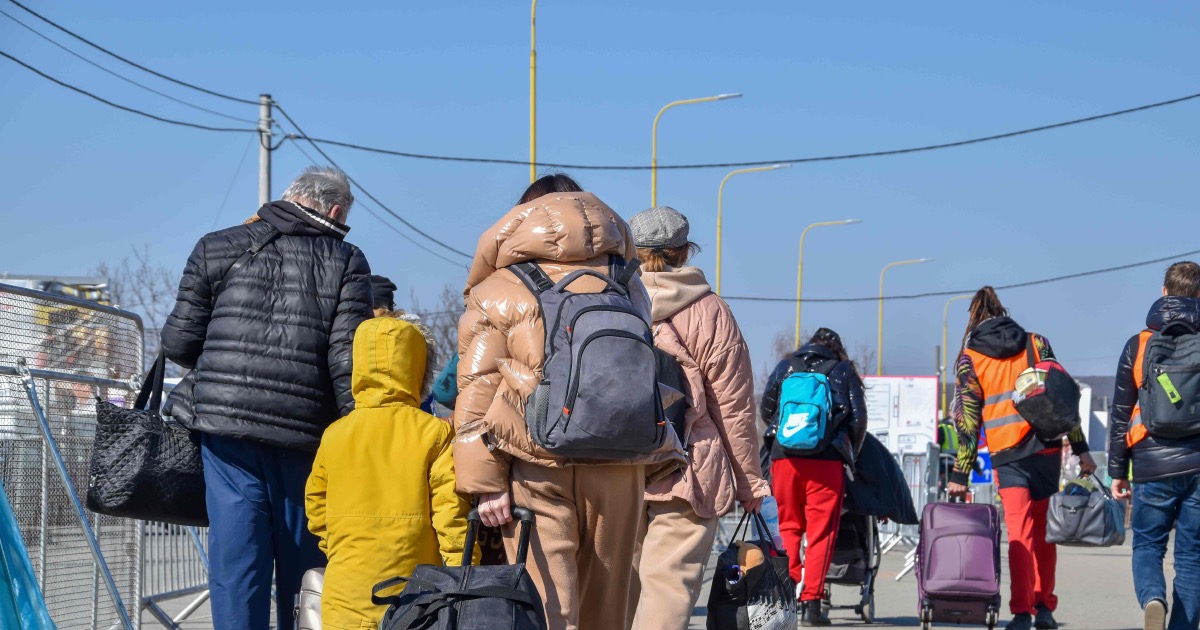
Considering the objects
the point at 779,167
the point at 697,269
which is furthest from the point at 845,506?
Answer: the point at 779,167

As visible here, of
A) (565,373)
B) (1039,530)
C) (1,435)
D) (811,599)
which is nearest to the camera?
(565,373)

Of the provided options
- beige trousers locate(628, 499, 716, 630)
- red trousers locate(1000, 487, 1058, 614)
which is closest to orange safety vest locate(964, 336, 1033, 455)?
red trousers locate(1000, 487, 1058, 614)

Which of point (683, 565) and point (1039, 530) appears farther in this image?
point (1039, 530)

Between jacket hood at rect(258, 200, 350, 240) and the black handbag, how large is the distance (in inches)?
77.9

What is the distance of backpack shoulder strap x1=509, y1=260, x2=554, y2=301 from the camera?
183 inches

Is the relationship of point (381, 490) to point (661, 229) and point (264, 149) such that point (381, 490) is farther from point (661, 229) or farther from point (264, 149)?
point (264, 149)

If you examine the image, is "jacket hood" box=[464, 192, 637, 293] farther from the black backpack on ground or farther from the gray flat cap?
the gray flat cap

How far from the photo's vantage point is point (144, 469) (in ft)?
18.9

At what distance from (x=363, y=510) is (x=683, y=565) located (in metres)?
1.29

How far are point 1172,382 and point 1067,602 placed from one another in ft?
14.3

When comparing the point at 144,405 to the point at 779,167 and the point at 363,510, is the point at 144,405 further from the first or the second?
the point at 779,167

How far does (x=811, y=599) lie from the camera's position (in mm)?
10086

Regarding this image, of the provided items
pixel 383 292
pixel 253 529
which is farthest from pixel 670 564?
pixel 383 292

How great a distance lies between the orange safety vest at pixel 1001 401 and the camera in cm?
913
